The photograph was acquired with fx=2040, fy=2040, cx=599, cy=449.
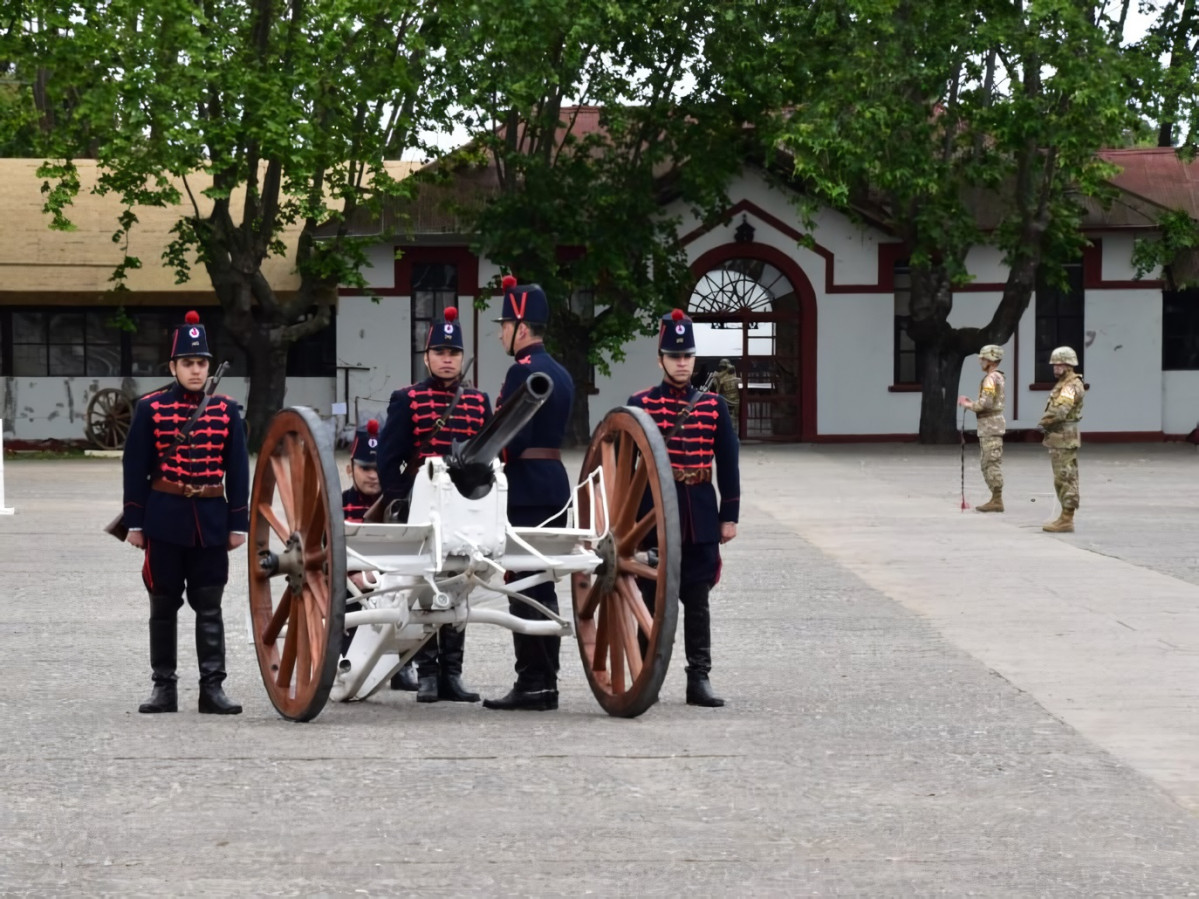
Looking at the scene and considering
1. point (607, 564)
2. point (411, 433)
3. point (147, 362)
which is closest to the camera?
point (607, 564)

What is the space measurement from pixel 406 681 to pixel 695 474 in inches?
67.7

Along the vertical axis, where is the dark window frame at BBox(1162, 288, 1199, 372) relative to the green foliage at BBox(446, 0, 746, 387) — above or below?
below

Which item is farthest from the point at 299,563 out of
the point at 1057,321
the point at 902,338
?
the point at 1057,321

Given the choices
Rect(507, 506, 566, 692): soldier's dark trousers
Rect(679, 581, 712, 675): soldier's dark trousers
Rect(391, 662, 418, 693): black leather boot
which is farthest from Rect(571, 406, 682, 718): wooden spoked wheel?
Rect(391, 662, 418, 693): black leather boot

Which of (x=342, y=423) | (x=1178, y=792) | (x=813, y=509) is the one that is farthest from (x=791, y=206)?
(x=1178, y=792)

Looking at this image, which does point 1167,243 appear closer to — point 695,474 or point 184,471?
point 695,474

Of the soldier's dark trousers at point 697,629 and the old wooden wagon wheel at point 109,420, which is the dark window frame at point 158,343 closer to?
the old wooden wagon wheel at point 109,420

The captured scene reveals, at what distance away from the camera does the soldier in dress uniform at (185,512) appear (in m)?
8.62

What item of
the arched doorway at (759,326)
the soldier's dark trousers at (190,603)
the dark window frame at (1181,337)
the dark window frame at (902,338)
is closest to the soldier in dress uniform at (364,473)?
the soldier's dark trousers at (190,603)

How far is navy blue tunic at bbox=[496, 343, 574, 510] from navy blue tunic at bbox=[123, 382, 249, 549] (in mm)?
1143

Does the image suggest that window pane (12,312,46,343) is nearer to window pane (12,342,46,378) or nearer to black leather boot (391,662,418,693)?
window pane (12,342,46,378)

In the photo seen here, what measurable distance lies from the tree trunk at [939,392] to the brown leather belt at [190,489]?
26711mm

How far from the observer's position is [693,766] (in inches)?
288

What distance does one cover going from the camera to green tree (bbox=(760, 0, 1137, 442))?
96.5 ft
